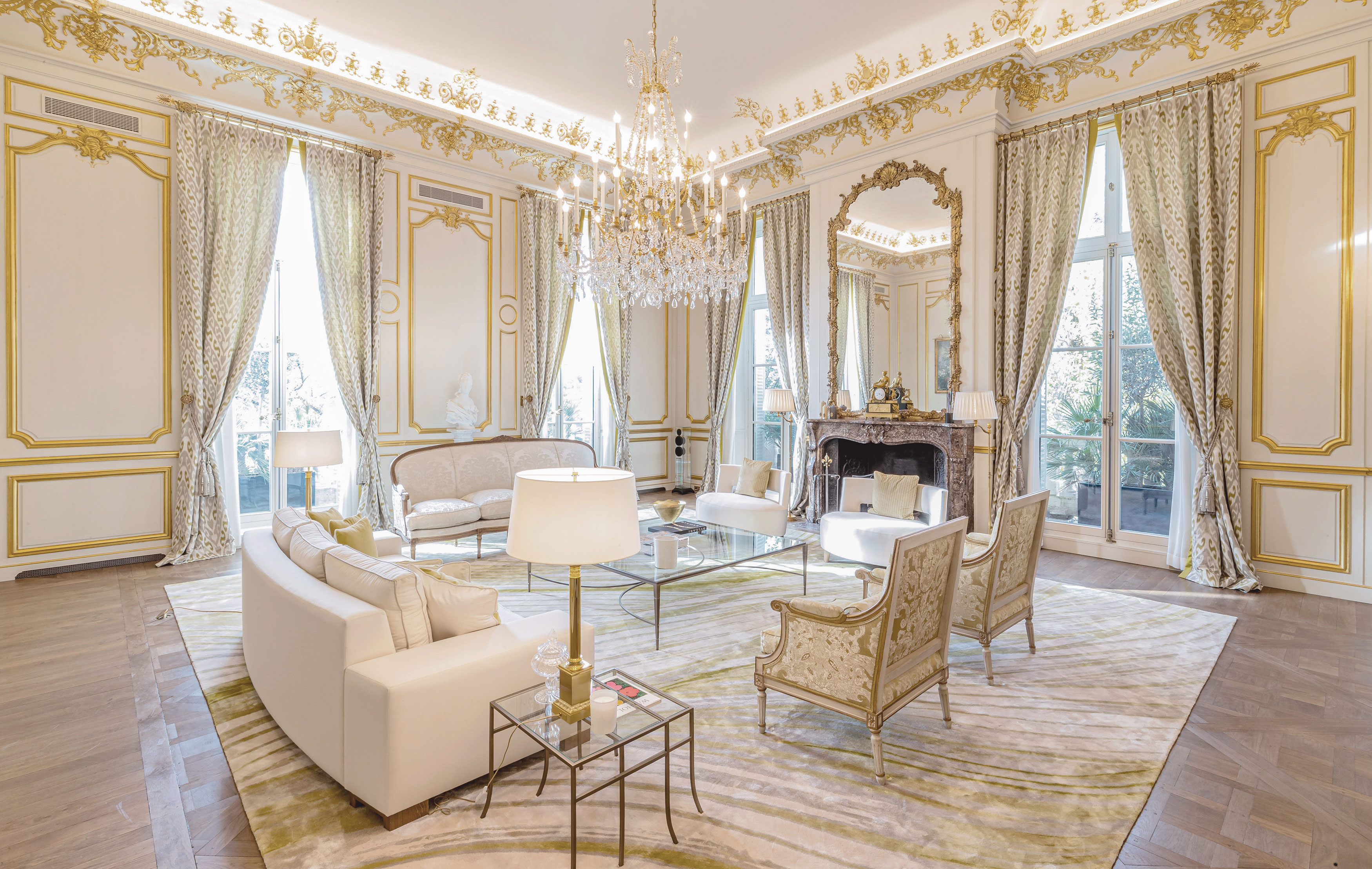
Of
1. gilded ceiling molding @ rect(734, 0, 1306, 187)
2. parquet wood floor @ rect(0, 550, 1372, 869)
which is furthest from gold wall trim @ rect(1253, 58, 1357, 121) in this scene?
parquet wood floor @ rect(0, 550, 1372, 869)

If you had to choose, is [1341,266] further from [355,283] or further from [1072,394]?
[355,283]

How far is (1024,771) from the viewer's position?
2.31 meters

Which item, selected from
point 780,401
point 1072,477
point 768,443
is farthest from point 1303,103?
point 768,443

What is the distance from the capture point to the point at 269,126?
216 inches

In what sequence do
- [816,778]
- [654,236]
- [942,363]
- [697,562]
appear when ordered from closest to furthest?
[816,778], [697,562], [654,236], [942,363]

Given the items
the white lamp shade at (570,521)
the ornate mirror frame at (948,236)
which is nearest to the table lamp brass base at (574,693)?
the white lamp shade at (570,521)

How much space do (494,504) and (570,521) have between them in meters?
3.93

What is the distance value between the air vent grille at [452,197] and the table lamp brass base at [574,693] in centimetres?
586

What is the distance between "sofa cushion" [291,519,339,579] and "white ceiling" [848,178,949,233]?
17.5 feet

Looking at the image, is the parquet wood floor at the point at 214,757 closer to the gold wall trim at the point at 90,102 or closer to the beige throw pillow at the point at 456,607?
the beige throw pillow at the point at 456,607

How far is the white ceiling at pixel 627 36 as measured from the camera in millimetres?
5059

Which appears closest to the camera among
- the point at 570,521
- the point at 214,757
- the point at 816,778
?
the point at 570,521

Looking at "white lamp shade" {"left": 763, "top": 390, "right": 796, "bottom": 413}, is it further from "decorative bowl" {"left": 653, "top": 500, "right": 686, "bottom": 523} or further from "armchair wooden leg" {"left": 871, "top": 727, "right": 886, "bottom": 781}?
"armchair wooden leg" {"left": 871, "top": 727, "right": 886, "bottom": 781}

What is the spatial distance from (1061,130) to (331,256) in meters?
6.17
